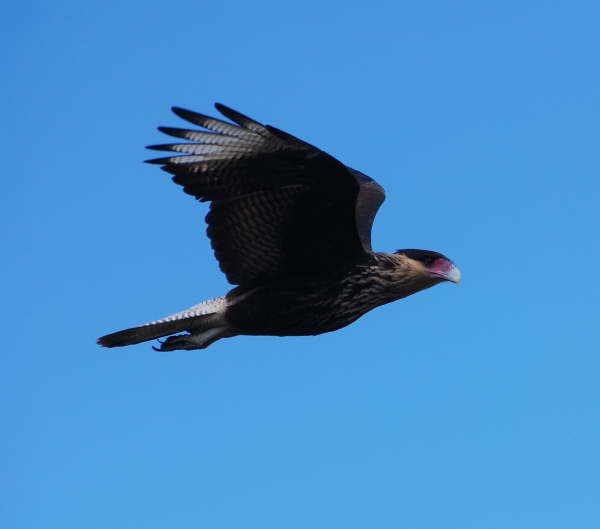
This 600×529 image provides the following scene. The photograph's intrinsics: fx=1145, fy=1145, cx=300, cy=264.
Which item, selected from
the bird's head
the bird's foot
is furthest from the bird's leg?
the bird's head

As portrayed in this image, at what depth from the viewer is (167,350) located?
6883 millimetres

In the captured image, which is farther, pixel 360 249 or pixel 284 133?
pixel 360 249

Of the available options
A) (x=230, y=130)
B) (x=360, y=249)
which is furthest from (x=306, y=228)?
(x=230, y=130)

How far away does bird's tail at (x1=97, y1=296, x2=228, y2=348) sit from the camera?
680cm

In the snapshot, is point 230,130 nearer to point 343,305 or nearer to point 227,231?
point 227,231

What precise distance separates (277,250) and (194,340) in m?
0.74

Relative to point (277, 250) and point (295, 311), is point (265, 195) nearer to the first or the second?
point (277, 250)

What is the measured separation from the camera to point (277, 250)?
6754 mm

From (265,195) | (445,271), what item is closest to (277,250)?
(265,195)

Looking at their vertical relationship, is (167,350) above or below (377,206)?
below

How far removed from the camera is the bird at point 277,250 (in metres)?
6.35

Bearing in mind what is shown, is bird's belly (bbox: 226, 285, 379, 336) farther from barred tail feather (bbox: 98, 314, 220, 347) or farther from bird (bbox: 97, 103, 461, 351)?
barred tail feather (bbox: 98, 314, 220, 347)

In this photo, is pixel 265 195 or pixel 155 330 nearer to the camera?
pixel 265 195

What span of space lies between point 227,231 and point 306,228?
0.47 meters
